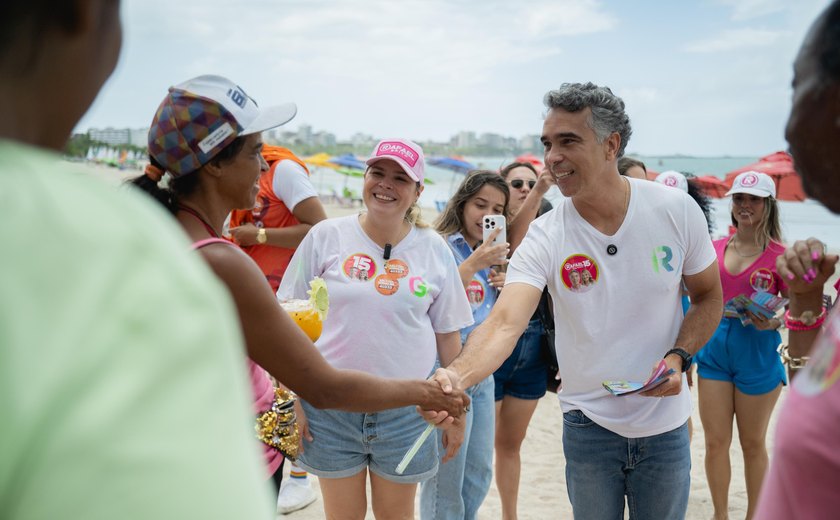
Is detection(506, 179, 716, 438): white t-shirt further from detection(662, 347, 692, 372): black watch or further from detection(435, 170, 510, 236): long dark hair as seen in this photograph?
detection(435, 170, 510, 236): long dark hair

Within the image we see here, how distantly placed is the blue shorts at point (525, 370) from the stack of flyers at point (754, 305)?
1465mm

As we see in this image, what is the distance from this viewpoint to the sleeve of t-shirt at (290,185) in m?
4.83

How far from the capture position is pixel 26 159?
64cm

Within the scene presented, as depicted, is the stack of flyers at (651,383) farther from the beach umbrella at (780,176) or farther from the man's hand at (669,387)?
the beach umbrella at (780,176)

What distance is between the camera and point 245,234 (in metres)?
4.74

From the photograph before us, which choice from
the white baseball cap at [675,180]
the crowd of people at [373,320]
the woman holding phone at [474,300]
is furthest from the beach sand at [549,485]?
the white baseball cap at [675,180]

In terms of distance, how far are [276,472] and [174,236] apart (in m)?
2.33

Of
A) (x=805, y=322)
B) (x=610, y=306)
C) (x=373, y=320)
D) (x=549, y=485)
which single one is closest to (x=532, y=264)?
(x=610, y=306)

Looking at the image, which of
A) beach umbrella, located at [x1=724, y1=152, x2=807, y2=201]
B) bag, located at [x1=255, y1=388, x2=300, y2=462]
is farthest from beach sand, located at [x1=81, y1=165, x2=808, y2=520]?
beach umbrella, located at [x1=724, y1=152, x2=807, y2=201]

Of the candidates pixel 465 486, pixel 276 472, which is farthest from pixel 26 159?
pixel 465 486

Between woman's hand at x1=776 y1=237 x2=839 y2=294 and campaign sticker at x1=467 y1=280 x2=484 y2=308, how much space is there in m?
2.69

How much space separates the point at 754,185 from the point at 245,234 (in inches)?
150

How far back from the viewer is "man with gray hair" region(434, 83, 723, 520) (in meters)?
3.32

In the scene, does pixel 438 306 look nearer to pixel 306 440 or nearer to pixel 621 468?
pixel 306 440
